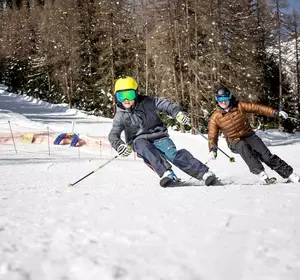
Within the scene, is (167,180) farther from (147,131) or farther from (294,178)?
(294,178)

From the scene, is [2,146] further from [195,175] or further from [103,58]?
[103,58]

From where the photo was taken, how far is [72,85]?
136 feet

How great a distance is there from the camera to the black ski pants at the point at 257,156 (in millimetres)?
5742

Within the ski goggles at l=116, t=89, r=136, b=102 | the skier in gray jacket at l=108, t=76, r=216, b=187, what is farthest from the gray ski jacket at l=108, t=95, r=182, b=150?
the ski goggles at l=116, t=89, r=136, b=102

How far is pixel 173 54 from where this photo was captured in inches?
851

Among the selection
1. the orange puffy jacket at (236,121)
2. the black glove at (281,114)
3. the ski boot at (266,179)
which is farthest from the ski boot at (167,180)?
the black glove at (281,114)

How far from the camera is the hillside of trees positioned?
Result: 20719 mm

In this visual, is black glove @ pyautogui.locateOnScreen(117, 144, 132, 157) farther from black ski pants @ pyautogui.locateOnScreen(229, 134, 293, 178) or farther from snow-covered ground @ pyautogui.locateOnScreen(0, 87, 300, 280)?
black ski pants @ pyautogui.locateOnScreen(229, 134, 293, 178)

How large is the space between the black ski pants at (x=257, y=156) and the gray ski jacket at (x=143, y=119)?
1375 mm

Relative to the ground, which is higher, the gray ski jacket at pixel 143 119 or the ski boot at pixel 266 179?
the gray ski jacket at pixel 143 119

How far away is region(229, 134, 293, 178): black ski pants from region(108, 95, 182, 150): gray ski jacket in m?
1.37

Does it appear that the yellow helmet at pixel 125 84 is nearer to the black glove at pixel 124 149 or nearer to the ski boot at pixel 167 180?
the black glove at pixel 124 149

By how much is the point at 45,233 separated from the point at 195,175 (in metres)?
3.20

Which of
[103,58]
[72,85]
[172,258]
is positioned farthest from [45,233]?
Result: [72,85]
